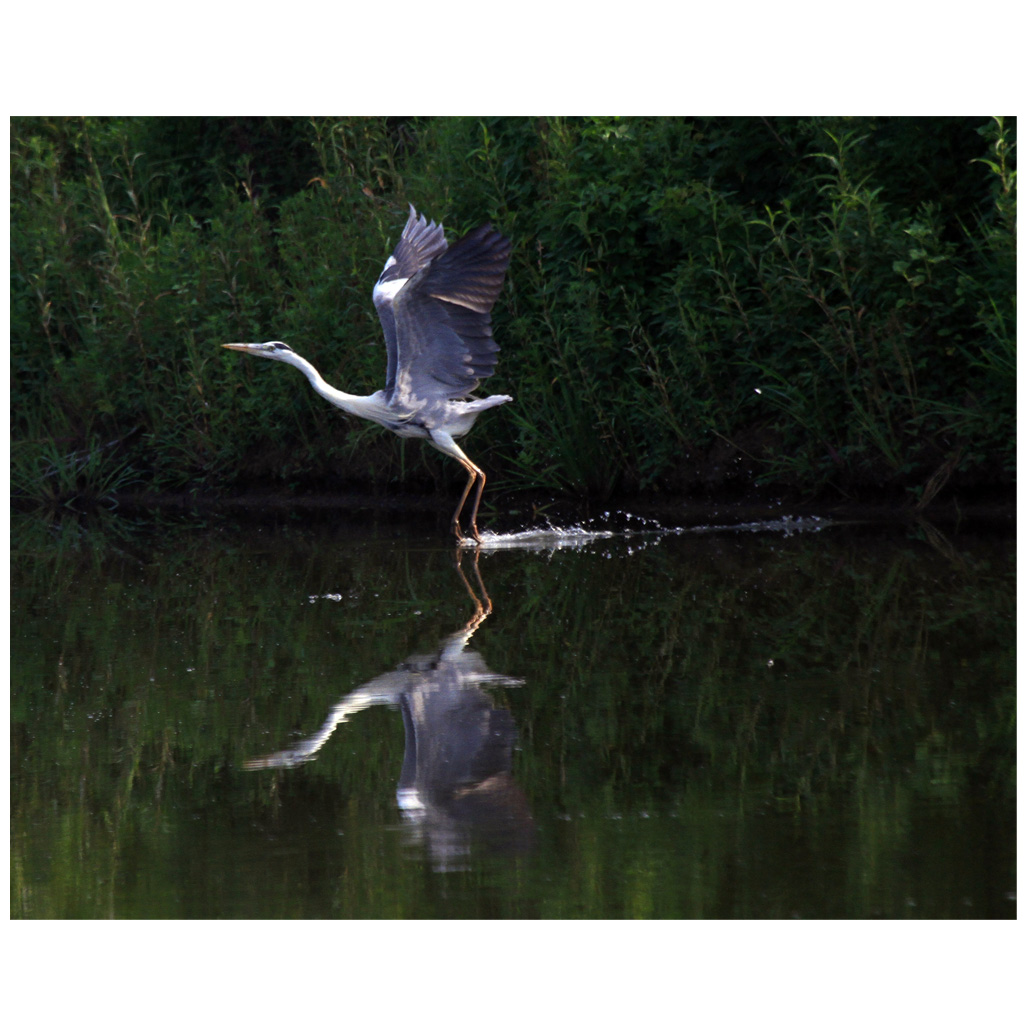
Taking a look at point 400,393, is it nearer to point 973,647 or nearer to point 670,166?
point 670,166

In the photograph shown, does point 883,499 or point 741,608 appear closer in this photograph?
point 741,608

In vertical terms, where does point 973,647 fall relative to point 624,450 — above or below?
below

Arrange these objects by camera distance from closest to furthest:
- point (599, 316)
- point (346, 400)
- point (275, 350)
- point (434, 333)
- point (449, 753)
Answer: point (449, 753), point (434, 333), point (346, 400), point (275, 350), point (599, 316)

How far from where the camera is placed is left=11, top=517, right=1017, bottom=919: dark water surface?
3.19m

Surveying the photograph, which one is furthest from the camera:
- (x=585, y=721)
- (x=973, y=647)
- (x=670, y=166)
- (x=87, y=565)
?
(x=670, y=166)

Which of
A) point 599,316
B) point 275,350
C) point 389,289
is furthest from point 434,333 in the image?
point 599,316

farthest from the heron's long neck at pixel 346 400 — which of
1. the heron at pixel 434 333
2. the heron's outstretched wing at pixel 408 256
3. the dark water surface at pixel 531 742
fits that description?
the dark water surface at pixel 531 742

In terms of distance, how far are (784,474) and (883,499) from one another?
0.70m

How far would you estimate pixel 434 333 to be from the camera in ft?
27.7

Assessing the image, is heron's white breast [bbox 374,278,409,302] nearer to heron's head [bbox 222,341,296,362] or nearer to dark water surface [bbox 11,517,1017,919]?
heron's head [bbox 222,341,296,362]

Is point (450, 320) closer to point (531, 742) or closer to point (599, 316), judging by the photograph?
point (599, 316)

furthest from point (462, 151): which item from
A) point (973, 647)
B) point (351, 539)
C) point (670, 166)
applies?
point (973, 647)

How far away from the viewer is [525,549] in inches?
332

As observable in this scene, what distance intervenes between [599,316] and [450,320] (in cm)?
190
